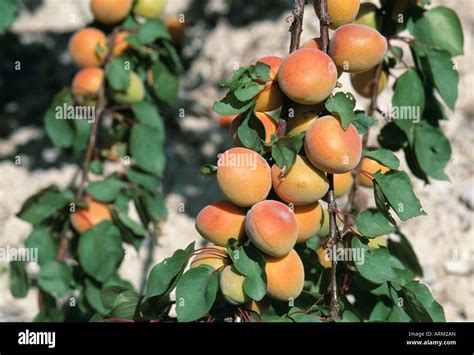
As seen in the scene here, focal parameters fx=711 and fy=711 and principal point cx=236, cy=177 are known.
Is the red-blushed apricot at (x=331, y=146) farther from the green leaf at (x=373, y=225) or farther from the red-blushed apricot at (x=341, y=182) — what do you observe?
the red-blushed apricot at (x=341, y=182)

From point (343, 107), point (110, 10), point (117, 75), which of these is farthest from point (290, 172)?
point (110, 10)

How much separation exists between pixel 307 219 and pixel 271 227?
4.9 inches

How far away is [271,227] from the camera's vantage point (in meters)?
1.03

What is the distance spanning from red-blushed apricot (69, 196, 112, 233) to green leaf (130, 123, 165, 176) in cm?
15

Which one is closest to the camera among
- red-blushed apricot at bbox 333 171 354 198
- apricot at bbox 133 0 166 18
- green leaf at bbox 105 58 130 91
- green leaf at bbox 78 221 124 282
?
red-blushed apricot at bbox 333 171 354 198

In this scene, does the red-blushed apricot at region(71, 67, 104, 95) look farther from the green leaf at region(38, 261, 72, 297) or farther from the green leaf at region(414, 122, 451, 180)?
the green leaf at region(414, 122, 451, 180)

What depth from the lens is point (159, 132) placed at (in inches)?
72.4

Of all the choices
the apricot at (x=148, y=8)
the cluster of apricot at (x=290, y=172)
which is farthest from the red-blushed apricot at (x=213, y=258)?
the apricot at (x=148, y=8)

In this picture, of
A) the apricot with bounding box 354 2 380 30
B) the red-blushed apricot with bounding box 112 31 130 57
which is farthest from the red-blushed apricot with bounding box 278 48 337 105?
the red-blushed apricot with bounding box 112 31 130 57

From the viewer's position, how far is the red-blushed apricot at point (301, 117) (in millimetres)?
1144

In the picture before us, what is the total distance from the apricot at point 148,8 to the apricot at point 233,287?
1.11 meters

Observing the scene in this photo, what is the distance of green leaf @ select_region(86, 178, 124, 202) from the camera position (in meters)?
1.75
